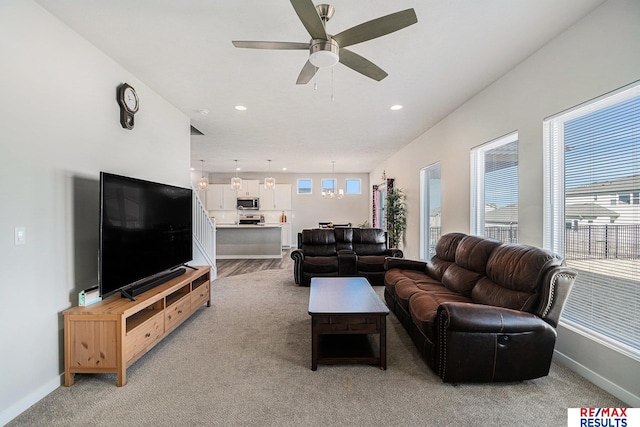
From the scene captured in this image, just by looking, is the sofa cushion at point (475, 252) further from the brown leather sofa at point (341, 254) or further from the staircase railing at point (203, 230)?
the staircase railing at point (203, 230)

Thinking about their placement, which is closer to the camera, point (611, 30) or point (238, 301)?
point (611, 30)

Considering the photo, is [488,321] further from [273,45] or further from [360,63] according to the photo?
[273,45]

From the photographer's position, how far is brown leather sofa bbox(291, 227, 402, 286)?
4992 mm

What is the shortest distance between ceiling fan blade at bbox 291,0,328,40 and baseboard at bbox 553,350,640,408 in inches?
121

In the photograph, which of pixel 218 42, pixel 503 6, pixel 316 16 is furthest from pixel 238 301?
pixel 503 6

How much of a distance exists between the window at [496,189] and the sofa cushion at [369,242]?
204 cm

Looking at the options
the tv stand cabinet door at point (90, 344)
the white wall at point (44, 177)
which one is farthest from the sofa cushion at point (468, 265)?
the white wall at point (44, 177)

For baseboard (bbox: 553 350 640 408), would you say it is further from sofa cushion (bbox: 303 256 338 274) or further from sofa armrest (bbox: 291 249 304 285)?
sofa armrest (bbox: 291 249 304 285)

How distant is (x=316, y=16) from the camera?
63.3 inches

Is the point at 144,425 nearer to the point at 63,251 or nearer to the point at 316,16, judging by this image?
the point at 63,251

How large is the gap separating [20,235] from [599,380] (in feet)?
13.8

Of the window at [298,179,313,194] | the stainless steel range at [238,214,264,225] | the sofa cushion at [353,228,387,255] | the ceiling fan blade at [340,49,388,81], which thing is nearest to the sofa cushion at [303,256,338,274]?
the sofa cushion at [353,228,387,255]

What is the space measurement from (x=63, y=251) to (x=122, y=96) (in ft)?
5.13

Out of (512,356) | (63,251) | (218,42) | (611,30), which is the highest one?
(218,42)
